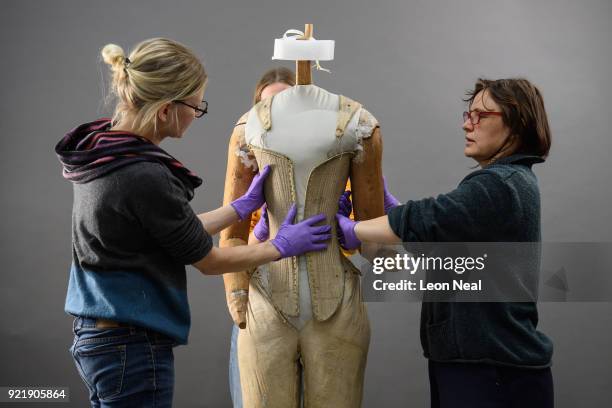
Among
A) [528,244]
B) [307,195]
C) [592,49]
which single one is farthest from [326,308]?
[592,49]

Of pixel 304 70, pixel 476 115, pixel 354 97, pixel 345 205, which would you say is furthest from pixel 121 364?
pixel 354 97

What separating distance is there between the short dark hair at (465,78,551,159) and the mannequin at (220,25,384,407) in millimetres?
380

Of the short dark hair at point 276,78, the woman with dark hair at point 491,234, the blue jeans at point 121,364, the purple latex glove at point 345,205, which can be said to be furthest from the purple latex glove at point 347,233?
the short dark hair at point 276,78

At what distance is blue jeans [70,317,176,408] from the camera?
2033 mm

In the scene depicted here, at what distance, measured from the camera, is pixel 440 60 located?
14.4ft

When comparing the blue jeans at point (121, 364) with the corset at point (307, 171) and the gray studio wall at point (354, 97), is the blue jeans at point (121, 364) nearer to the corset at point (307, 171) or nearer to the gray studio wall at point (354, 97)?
the corset at point (307, 171)

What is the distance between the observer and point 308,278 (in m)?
2.39

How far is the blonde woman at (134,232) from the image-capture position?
202 centimetres

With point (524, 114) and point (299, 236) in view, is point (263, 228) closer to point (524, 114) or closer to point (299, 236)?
point (299, 236)

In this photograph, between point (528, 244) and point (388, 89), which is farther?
point (388, 89)

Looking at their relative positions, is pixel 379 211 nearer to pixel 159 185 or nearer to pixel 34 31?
pixel 159 185

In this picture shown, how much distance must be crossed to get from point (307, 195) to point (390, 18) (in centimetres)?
223

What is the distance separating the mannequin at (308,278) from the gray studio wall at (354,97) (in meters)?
1.98

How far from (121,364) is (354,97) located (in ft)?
8.60
